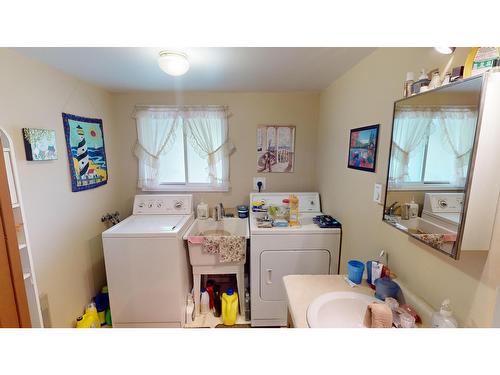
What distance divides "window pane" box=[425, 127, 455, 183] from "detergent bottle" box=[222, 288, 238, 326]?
192 centimetres

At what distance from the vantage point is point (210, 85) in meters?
2.21

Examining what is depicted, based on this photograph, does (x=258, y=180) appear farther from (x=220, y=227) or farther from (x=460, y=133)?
(x=460, y=133)

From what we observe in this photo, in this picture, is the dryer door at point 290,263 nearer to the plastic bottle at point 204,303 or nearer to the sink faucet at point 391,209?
the plastic bottle at point 204,303

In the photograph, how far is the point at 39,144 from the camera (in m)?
1.56

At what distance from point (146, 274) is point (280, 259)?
1235 millimetres

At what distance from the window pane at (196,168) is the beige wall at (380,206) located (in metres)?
1.41

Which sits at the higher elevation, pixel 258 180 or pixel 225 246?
pixel 258 180

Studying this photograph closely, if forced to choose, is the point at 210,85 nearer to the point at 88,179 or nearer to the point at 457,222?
the point at 88,179

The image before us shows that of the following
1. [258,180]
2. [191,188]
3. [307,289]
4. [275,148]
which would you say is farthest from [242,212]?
[307,289]

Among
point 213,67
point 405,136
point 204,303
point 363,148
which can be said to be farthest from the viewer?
point 204,303

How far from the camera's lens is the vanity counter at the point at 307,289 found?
1092 mm

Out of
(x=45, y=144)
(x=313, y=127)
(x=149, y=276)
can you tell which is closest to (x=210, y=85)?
(x=313, y=127)

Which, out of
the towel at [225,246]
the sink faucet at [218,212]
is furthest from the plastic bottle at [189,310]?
the sink faucet at [218,212]
